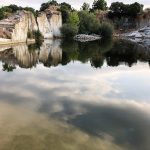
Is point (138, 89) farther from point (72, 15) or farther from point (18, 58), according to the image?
point (72, 15)

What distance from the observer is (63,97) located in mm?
18422

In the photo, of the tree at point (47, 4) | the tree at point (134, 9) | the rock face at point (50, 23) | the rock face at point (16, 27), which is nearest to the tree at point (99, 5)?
the tree at point (47, 4)

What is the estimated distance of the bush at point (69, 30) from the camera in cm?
8806

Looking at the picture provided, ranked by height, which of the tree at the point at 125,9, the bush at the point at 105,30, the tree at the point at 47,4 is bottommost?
the bush at the point at 105,30

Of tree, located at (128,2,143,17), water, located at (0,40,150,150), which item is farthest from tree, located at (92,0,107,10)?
water, located at (0,40,150,150)

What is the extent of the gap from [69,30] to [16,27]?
89.8 ft

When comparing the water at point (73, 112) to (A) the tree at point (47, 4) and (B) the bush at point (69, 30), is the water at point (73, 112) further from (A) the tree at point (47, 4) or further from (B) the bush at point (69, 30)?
(A) the tree at point (47, 4)

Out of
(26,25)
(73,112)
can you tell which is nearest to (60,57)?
(73,112)

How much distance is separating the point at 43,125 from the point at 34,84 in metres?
9.49

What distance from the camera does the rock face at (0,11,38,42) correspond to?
5787cm

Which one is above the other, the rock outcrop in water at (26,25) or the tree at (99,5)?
the tree at (99,5)

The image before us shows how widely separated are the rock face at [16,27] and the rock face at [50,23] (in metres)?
8.49

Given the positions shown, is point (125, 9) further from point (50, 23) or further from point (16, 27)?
point (16, 27)

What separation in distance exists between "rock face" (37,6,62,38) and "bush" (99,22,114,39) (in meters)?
11.4
